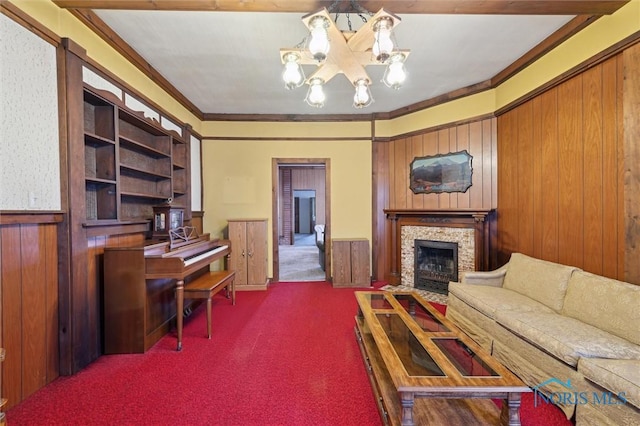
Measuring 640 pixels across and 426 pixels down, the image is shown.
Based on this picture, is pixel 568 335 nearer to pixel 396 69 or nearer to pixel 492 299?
pixel 492 299

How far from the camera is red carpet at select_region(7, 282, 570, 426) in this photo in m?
1.66

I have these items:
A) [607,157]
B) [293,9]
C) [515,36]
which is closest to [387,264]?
[607,157]

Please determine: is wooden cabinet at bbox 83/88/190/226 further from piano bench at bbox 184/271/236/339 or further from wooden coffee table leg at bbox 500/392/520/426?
wooden coffee table leg at bbox 500/392/520/426

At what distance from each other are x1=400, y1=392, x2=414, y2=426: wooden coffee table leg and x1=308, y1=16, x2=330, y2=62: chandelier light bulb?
196 centimetres

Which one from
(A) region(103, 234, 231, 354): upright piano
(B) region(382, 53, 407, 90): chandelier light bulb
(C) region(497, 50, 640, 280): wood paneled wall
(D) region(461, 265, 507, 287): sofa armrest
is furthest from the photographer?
(D) region(461, 265, 507, 287): sofa armrest

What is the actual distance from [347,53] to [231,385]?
2.63 m

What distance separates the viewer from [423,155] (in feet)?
13.9

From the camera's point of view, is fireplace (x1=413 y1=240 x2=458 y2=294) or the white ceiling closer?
the white ceiling

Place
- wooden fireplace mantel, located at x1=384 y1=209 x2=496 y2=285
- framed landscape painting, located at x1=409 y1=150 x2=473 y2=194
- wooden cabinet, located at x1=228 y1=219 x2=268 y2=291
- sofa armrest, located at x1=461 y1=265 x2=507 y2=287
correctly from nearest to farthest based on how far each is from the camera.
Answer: sofa armrest, located at x1=461 y1=265 x2=507 y2=287, wooden fireplace mantel, located at x1=384 y1=209 x2=496 y2=285, framed landscape painting, located at x1=409 y1=150 x2=473 y2=194, wooden cabinet, located at x1=228 y1=219 x2=268 y2=291

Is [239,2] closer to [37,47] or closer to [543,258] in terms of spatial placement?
[37,47]

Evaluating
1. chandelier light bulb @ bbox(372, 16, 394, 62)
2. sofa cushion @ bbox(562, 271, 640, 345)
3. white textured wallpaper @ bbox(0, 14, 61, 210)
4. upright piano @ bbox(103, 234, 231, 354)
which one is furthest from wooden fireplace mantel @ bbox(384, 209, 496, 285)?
white textured wallpaper @ bbox(0, 14, 61, 210)

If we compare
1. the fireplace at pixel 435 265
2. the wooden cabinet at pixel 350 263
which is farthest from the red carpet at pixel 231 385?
the fireplace at pixel 435 265

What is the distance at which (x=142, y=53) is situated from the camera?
2795 millimetres

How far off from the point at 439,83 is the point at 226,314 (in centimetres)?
409
